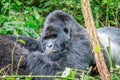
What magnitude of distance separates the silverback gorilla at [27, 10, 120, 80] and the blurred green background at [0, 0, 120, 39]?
890 millimetres

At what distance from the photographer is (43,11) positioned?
569cm

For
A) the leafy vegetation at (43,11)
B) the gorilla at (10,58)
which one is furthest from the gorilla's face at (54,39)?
the leafy vegetation at (43,11)

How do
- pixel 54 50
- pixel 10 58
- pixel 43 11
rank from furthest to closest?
pixel 43 11, pixel 54 50, pixel 10 58

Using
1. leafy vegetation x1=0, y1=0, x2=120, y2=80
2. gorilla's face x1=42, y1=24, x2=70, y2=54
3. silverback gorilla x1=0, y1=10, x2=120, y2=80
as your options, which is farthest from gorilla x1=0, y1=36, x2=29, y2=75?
leafy vegetation x1=0, y1=0, x2=120, y2=80

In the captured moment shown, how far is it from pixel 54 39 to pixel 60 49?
0.46 feet

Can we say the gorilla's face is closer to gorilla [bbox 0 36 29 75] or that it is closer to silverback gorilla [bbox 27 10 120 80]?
silverback gorilla [bbox 27 10 120 80]

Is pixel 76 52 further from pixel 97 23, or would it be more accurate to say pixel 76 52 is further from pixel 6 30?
pixel 97 23

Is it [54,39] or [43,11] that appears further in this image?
[43,11]

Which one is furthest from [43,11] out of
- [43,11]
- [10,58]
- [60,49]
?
[10,58]

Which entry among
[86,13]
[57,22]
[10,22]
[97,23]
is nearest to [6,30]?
[10,22]

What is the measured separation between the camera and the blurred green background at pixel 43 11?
198 inches

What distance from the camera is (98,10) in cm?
569

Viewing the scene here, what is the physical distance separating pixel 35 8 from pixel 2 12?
0.55 metres

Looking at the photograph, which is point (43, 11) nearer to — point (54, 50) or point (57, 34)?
point (57, 34)
